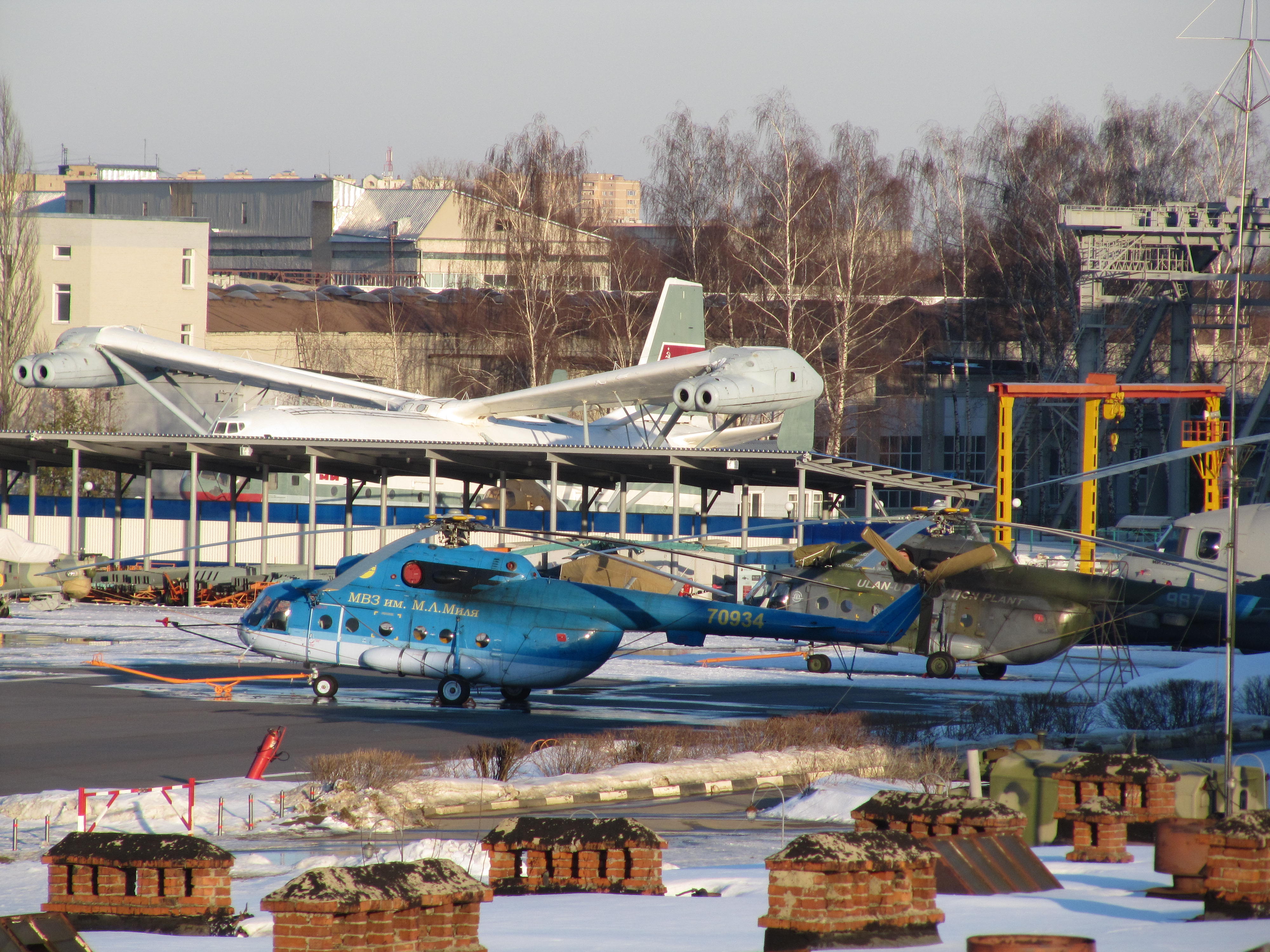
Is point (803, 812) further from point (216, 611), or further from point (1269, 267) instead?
point (1269, 267)

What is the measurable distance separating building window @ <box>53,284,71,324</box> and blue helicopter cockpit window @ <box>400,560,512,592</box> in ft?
145

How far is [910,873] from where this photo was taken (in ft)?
21.8

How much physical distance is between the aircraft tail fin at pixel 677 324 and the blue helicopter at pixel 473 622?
23.6 m

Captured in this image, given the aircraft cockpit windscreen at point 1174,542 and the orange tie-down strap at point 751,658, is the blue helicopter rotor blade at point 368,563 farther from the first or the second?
the aircraft cockpit windscreen at point 1174,542

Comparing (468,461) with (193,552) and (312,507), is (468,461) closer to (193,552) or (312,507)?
(312,507)

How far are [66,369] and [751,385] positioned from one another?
18728 millimetres

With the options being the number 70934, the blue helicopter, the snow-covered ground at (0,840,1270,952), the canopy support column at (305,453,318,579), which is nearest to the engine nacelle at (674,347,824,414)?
the canopy support column at (305,453,318,579)

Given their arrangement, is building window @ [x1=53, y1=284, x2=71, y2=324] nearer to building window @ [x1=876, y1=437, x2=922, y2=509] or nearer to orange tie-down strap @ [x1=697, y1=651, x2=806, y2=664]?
building window @ [x1=876, y1=437, x2=922, y2=509]

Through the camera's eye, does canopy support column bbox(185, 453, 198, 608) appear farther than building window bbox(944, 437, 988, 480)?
No

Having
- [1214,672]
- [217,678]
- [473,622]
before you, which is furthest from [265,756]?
[1214,672]

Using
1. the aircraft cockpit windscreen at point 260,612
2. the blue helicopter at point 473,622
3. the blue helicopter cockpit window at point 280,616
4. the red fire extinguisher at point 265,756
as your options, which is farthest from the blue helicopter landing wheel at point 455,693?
the red fire extinguisher at point 265,756

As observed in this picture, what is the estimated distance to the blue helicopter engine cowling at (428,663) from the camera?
62.4 feet

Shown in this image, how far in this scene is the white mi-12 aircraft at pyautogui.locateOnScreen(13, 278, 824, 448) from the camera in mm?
33250

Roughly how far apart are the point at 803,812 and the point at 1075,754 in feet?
8.26
